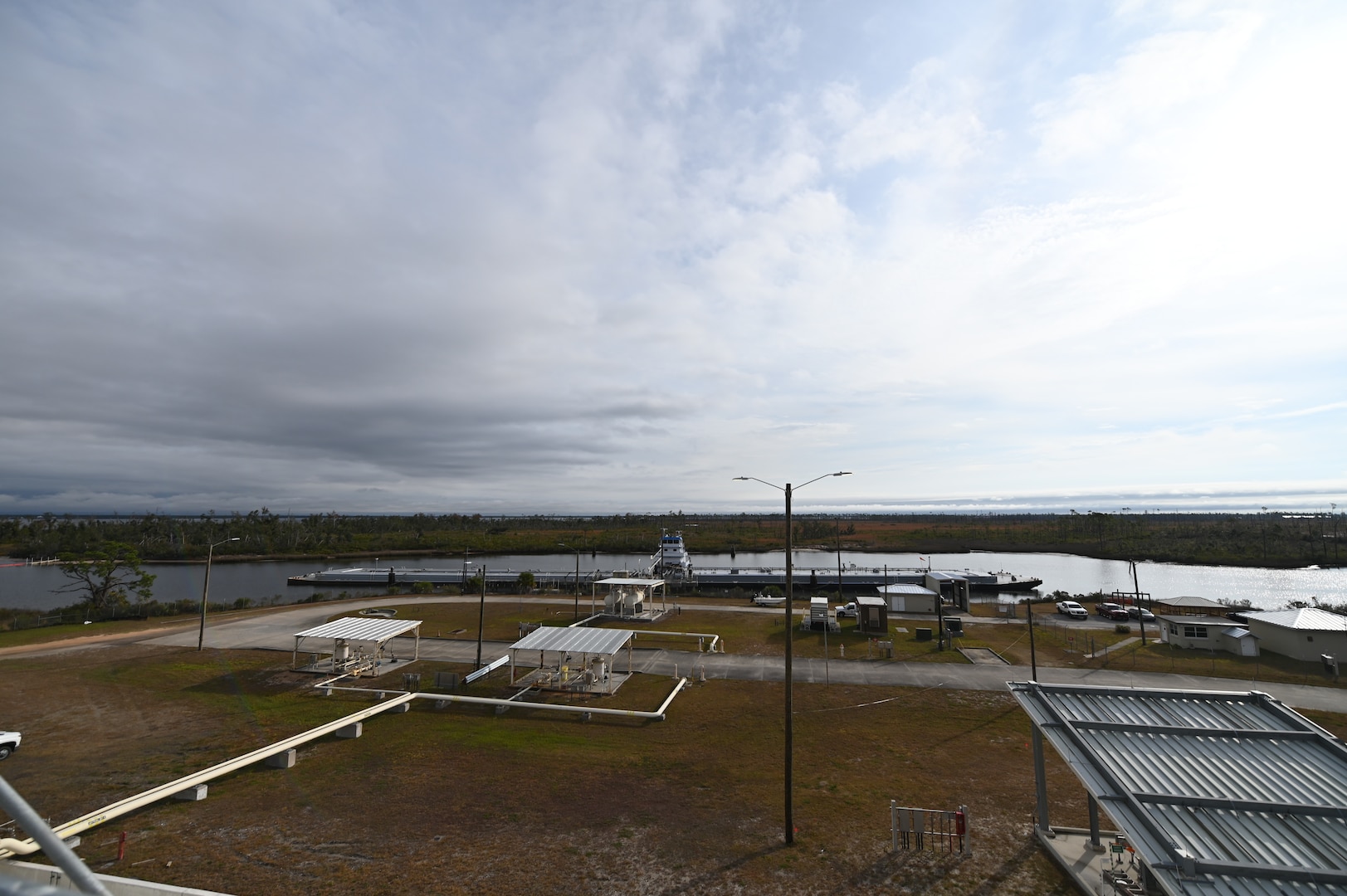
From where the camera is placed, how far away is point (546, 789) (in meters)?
18.5

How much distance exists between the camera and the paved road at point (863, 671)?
98.3 ft

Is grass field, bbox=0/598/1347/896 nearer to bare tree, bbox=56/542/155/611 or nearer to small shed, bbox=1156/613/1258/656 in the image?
small shed, bbox=1156/613/1258/656

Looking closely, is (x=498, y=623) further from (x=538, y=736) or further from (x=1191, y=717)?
(x=1191, y=717)

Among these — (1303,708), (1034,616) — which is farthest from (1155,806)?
(1034,616)

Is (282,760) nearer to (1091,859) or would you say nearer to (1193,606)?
(1091,859)

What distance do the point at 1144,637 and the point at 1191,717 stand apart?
35286 millimetres

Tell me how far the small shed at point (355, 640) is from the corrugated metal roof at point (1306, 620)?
51388 mm

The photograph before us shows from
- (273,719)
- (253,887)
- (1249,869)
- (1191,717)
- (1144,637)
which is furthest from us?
(1144,637)

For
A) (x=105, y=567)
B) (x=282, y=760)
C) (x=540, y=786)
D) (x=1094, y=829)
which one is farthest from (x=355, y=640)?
(x=105, y=567)

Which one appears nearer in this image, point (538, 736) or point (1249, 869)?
point (1249, 869)

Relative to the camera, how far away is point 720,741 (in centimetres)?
2262

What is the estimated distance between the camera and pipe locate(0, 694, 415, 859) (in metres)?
13.2

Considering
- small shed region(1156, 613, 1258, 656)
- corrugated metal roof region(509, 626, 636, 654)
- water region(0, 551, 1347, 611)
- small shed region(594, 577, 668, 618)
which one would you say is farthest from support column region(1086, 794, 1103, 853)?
water region(0, 551, 1347, 611)

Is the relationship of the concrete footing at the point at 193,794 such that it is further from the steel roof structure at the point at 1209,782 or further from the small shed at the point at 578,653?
the steel roof structure at the point at 1209,782
